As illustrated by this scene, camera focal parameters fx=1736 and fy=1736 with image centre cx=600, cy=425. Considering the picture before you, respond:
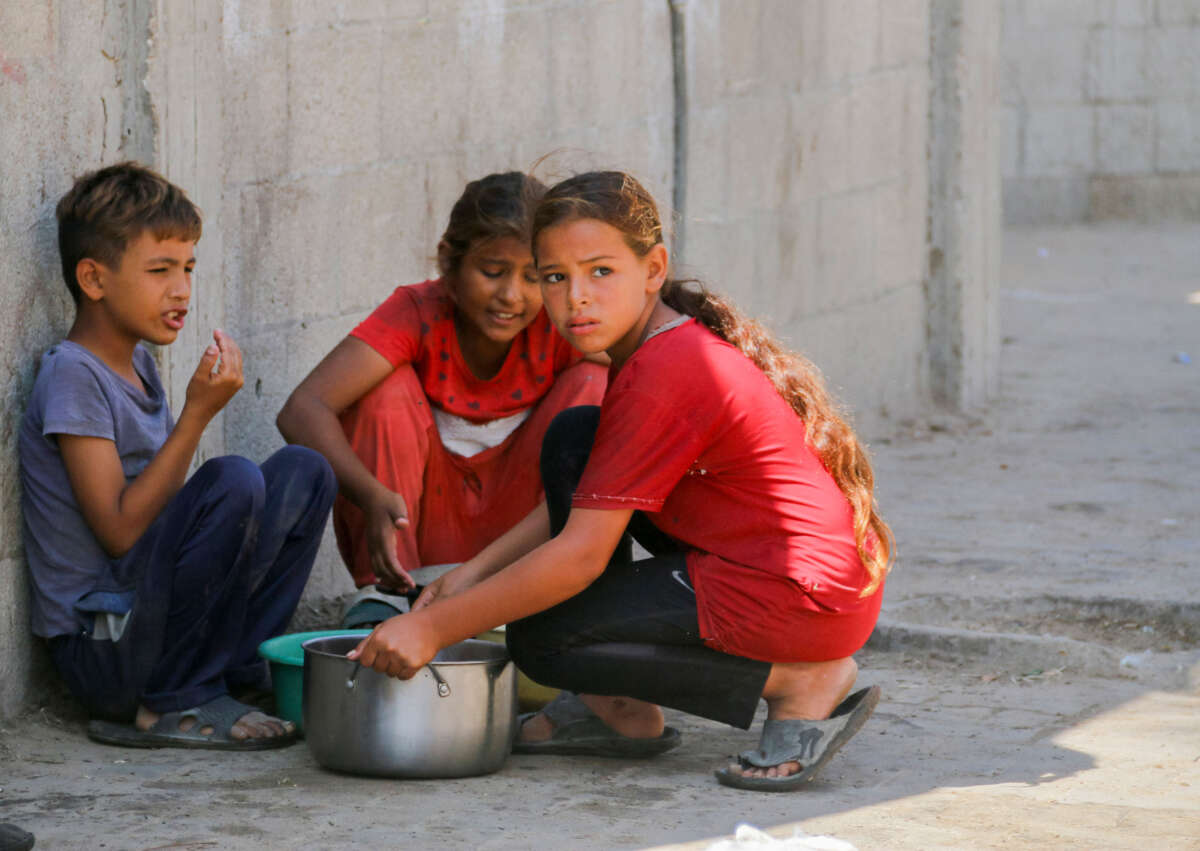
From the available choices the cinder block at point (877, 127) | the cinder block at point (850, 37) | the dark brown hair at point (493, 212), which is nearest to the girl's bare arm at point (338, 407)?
the dark brown hair at point (493, 212)

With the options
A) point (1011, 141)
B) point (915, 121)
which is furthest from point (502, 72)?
point (1011, 141)

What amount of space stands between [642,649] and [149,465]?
3.11 feet

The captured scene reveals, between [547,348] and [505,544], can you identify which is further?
[547,348]

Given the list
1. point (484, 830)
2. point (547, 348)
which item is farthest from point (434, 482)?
point (484, 830)

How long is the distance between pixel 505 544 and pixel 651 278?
0.55 metres

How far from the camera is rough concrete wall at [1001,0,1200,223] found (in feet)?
45.6

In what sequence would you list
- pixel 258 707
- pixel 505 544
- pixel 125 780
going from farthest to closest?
pixel 258 707 → pixel 505 544 → pixel 125 780

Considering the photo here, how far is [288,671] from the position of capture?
10.6ft

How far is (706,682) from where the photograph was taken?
9.99 ft

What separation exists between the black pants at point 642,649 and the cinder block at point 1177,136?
12.0 metres

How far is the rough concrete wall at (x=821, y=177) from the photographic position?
591 centimetres

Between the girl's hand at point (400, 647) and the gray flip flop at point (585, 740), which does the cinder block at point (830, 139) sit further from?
the girl's hand at point (400, 647)

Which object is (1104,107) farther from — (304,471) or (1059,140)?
(304,471)

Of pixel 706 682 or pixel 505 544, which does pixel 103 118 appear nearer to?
pixel 505 544
